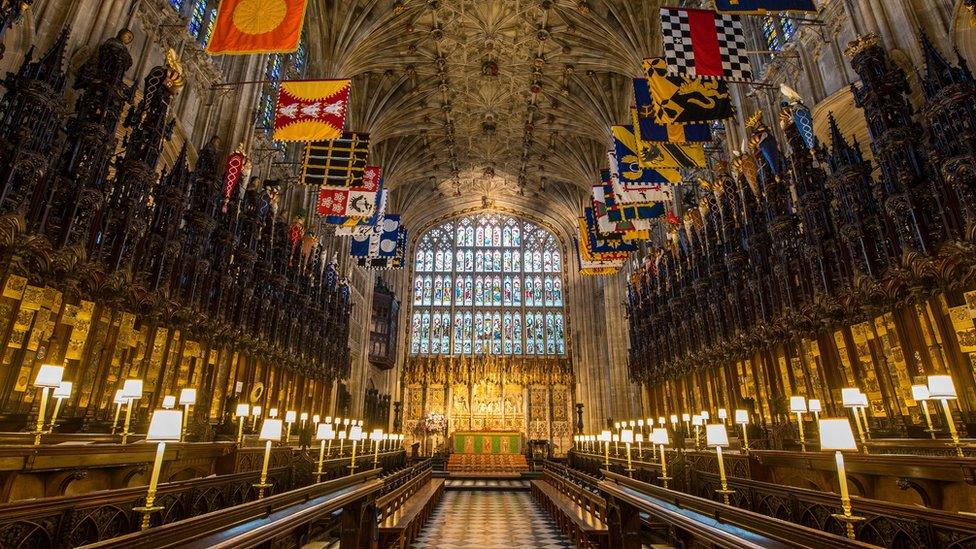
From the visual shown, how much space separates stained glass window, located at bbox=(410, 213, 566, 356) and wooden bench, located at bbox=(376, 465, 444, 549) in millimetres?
22172

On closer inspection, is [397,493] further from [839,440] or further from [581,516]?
[839,440]

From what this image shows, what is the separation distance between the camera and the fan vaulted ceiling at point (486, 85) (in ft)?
71.5

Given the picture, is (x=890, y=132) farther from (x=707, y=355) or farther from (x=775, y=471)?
(x=707, y=355)

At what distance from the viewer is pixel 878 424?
29.8 feet

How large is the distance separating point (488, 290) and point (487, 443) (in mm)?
12359

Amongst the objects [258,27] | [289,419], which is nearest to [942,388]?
[258,27]

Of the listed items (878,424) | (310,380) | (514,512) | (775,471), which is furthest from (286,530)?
(310,380)

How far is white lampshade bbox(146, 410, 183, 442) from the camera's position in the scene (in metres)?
3.68

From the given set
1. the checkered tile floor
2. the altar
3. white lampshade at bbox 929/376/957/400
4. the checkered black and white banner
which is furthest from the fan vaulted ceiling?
white lampshade at bbox 929/376/957/400

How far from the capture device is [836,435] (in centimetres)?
366

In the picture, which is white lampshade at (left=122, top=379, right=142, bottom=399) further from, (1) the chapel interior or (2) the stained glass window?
(2) the stained glass window

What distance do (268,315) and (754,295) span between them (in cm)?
1426

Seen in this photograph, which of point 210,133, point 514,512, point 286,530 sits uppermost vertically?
point 210,133

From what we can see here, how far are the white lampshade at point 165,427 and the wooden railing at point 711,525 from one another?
394 centimetres
